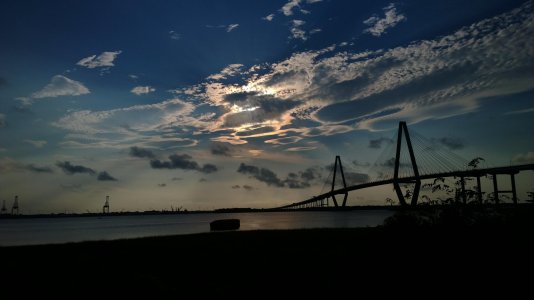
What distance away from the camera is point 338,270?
34.3ft

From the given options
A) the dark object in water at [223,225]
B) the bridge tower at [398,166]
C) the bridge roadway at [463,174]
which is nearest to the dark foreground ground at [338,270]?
the bridge roadway at [463,174]

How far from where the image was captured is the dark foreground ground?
8789mm

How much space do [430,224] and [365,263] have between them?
2.66 meters

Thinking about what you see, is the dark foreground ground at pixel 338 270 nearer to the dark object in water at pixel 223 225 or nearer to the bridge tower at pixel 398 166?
the dark object in water at pixel 223 225

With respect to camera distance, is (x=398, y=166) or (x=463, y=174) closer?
(x=463, y=174)

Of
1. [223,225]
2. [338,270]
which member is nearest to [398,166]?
[223,225]

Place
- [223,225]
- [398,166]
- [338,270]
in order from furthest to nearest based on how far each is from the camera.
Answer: [398,166]
[223,225]
[338,270]

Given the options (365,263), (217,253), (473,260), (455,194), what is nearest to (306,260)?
(365,263)

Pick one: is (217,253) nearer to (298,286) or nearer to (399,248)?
(298,286)

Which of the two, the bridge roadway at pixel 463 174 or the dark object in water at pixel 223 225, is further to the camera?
the dark object in water at pixel 223 225

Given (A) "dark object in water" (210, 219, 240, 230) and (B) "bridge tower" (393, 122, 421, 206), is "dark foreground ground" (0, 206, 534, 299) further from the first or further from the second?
(B) "bridge tower" (393, 122, 421, 206)

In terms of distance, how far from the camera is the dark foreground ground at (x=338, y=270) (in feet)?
28.8

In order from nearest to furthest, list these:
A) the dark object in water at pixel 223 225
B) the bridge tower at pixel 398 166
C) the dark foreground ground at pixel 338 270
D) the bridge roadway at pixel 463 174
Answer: the dark foreground ground at pixel 338 270 < the bridge roadway at pixel 463 174 < the dark object in water at pixel 223 225 < the bridge tower at pixel 398 166

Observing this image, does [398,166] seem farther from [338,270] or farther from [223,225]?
[338,270]
